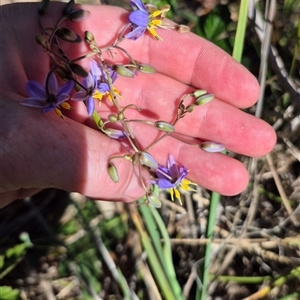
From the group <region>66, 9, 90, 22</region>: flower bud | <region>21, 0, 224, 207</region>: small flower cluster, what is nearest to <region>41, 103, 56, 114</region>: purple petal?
<region>21, 0, 224, 207</region>: small flower cluster

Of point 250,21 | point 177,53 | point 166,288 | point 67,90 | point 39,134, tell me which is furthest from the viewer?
point 250,21

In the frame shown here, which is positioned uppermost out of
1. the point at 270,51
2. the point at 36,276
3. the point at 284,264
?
the point at 270,51

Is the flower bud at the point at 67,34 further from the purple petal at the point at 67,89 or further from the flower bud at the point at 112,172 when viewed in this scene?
the flower bud at the point at 112,172

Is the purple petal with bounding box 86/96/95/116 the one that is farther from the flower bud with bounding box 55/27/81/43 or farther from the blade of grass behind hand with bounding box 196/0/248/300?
the blade of grass behind hand with bounding box 196/0/248/300

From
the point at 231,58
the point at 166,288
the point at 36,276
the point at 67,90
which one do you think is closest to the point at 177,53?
the point at 231,58

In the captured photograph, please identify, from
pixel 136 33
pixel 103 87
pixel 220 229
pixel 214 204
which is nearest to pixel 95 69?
pixel 103 87

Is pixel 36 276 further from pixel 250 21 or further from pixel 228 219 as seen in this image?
pixel 250 21

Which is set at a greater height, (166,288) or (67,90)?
(67,90)

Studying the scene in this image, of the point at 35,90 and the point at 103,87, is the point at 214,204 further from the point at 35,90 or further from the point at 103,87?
the point at 35,90

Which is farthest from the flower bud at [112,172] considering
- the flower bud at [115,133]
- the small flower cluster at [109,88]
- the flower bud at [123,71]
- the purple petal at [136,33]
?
the purple petal at [136,33]
